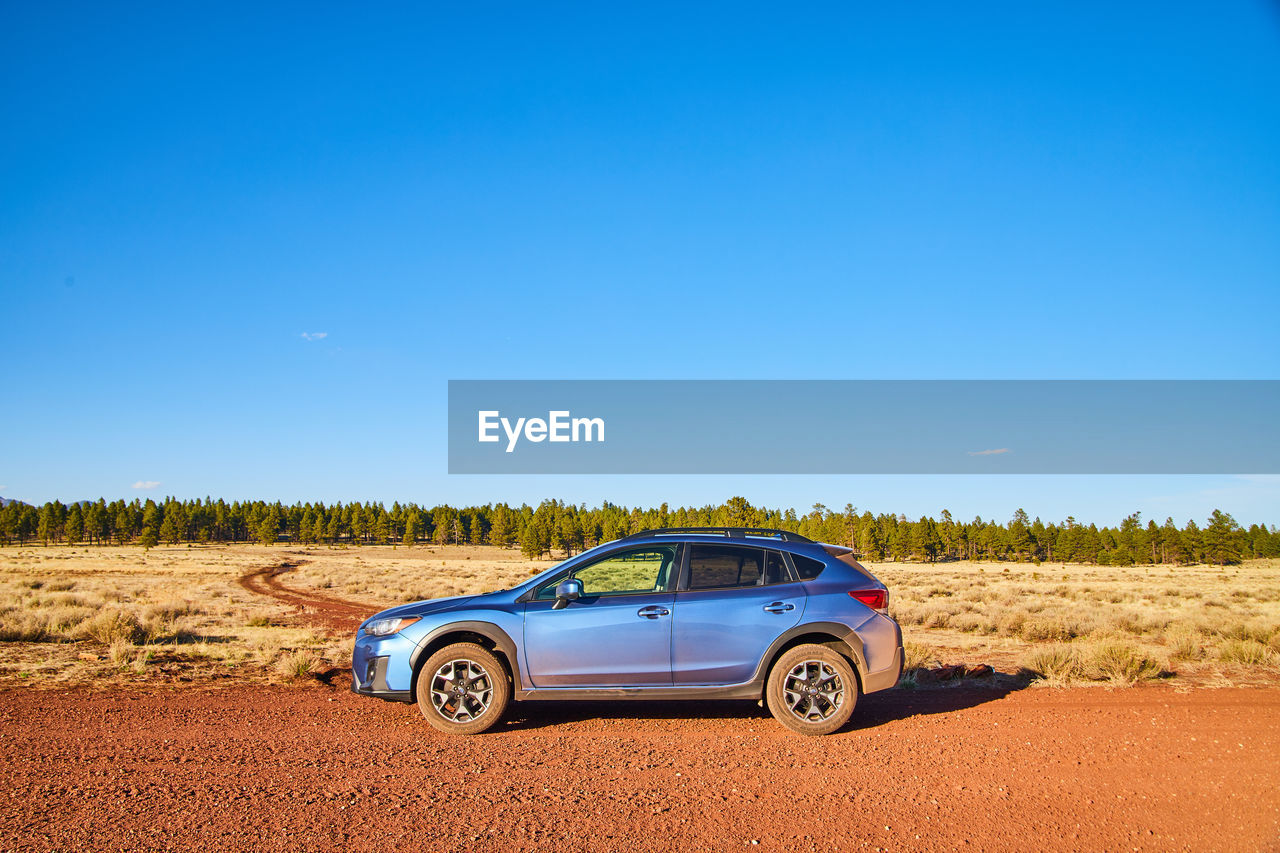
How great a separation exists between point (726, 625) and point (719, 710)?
56.4 inches

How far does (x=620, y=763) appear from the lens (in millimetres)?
5680

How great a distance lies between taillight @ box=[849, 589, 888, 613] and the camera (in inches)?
266

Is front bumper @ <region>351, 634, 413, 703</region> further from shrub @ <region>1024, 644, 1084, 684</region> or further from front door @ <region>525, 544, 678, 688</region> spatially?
shrub @ <region>1024, 644, 1084, 684</region>

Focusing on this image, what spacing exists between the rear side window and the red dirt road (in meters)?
1.41

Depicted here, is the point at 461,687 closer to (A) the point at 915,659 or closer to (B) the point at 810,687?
(B) the point at 810,687

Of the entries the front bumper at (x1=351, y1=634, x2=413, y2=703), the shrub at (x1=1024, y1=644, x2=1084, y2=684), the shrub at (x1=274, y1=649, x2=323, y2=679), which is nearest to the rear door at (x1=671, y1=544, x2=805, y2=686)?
the front bumper at (x1=351, y1=634, x2=413, y2=703)

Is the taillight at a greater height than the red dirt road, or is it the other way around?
the taillight

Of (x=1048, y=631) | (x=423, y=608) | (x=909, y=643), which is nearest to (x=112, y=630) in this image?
(x=423, y=608)

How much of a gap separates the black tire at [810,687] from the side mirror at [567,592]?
190 centimetres

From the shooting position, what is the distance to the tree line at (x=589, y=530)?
3487 inches

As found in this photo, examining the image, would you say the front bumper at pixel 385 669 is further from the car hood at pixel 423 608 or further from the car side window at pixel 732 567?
the car side window at pixel 732 567

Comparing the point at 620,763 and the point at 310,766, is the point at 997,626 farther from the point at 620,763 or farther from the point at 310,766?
the point at 310,766

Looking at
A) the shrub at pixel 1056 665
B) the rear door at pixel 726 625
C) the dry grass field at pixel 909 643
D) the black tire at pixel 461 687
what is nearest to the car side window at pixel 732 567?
the rear door at pixel 726 625

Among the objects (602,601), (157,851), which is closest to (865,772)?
(602,601)
